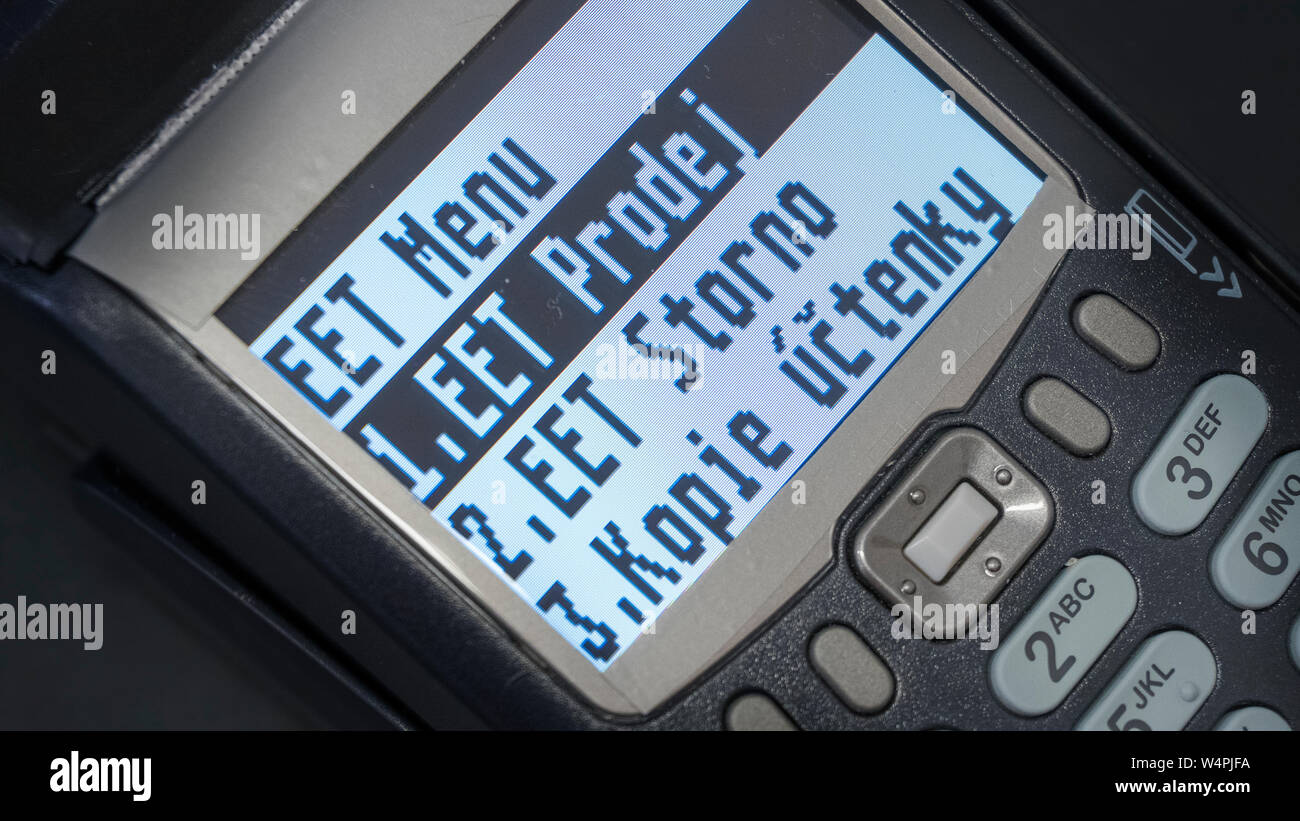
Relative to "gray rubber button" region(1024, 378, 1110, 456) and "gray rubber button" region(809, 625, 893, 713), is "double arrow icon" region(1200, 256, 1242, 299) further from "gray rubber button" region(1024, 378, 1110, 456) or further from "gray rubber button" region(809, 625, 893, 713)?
"gray rubber button" region(809, 625, 893, 713)

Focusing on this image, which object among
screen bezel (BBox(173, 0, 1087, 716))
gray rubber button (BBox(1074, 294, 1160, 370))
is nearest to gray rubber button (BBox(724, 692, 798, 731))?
screen bezel (BBox(173, 0, 1087, 716))

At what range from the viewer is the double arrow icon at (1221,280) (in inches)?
27.2

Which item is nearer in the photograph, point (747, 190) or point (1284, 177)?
point (747, 190)

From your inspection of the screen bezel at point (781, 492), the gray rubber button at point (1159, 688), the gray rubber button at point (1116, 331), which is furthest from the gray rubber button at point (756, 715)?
the gray rubber button at point (1116, 331)

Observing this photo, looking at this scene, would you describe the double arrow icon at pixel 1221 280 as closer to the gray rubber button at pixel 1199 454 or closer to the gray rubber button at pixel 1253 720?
the gray rubber button at pixel 1199 454

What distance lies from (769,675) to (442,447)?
193 mm

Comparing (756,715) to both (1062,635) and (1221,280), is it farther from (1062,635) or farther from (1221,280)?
(1221,280)

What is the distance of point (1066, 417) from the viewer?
2.15ft

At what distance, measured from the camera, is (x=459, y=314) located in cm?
61

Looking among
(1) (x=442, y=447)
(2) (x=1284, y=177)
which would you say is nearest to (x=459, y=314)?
(1) (x=442, y=447)

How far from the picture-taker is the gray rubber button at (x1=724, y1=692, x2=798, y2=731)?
61 centimetres

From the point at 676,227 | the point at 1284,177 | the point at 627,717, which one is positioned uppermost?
the point at 1284,177

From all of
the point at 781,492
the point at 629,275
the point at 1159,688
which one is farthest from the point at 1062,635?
the point at 629,275

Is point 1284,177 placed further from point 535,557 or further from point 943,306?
point 535,557
